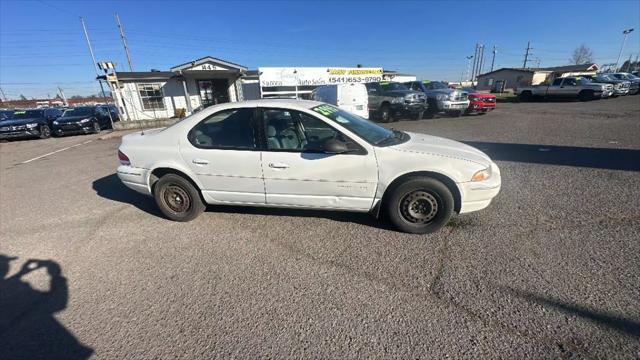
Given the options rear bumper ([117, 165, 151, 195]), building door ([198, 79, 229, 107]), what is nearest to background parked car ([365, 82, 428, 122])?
building door ([198, 79, 229, 107])

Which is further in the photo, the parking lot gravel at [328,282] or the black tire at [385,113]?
the black tire at [385,113]

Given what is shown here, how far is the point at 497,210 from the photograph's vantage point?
3.75 meters

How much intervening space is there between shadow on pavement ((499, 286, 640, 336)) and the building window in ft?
69.7

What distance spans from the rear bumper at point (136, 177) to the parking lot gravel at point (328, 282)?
487 mm

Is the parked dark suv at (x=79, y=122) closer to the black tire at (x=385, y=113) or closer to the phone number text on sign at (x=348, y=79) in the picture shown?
the phone number text on sign at (x=348, y=79)

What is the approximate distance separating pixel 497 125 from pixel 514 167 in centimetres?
665

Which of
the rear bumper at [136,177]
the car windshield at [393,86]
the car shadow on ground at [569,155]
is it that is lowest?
the car shadow on ground at [569,155]

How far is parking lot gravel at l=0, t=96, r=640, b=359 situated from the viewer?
197 cm

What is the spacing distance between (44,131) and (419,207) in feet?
64.7

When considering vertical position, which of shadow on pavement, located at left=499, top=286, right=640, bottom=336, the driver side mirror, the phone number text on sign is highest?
the phone number text on sign

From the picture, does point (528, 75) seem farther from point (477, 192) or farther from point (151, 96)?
point (477, 192)

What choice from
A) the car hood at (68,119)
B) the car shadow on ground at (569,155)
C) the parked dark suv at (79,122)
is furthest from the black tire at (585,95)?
the car hood at (68,119)

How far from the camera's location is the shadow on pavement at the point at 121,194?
4.47 metres

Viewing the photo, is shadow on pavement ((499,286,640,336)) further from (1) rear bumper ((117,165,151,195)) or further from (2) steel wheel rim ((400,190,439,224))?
(1) rear bumper ((117,165,151,195))
